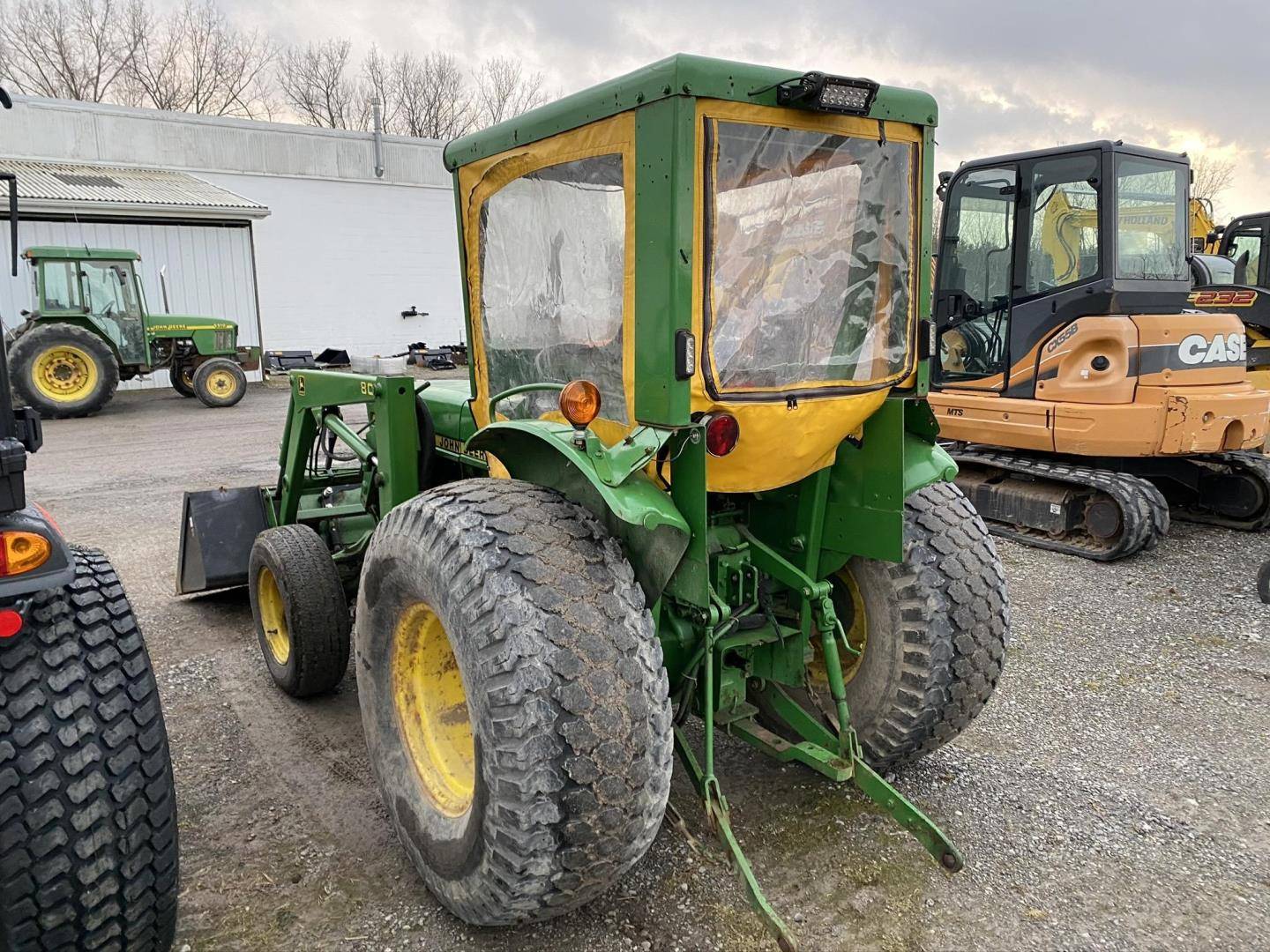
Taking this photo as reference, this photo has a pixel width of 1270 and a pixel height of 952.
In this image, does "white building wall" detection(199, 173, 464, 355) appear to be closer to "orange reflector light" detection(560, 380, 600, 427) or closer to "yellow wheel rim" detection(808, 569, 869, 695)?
"yellow wheel rim" detection(808, 569, 869, 695)

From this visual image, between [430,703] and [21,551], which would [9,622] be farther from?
[430,703]

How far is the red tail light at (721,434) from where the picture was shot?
2.52 m

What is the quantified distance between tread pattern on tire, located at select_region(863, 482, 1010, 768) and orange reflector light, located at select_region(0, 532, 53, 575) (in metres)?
2.47

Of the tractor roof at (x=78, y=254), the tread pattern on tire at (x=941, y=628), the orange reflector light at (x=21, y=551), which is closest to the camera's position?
the orange reflector light at (x=21, y=551)

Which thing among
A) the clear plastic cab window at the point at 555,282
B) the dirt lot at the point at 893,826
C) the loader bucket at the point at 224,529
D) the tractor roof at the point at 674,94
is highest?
the tractor roof at the point at 674,94

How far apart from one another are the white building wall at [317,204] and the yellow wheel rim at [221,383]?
3997 mm

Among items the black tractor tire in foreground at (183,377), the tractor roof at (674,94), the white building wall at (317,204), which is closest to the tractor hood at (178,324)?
the black tractor tire in foreground at (183,377)

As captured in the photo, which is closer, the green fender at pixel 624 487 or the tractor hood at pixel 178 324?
the green fender at pixel 624 487

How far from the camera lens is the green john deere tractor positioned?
13.6 metres

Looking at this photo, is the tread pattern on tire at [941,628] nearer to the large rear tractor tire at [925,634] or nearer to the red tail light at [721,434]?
the large rear tractor tire at [925,634]

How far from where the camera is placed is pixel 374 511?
438cm

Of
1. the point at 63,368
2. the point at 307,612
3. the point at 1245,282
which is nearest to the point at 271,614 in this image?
the point at 307,612

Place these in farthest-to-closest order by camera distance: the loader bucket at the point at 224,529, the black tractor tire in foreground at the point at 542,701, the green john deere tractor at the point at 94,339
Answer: the green john deere tractor at the point at 94,339, the loader bucket at the point at 224,529, the black tractor tire in foreground at the point at 542,701

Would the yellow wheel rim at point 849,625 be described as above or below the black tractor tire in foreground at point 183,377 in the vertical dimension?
below
